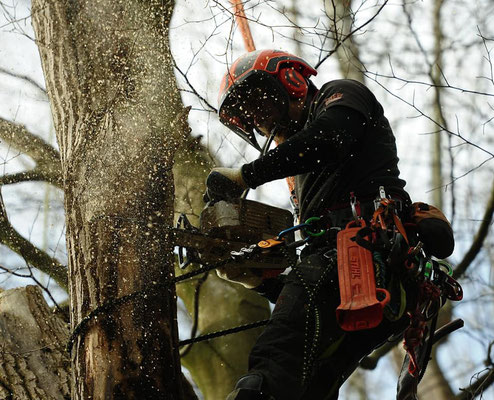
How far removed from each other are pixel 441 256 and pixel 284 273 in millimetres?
922

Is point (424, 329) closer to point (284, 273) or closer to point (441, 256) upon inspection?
point (441, 256)

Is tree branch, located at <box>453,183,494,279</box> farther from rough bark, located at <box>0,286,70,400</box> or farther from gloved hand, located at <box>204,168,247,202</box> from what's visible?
rough bark, located at <box>0,286,70,400</box>

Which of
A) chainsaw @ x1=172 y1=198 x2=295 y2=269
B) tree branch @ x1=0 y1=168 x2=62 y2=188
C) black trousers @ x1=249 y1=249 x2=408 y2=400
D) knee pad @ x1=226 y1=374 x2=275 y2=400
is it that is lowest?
knee pad @ x1=226 y1=374 x2=275 y2=400

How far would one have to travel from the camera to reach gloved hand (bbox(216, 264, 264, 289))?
A: 119 inches

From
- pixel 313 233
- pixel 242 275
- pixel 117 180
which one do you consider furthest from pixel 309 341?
pixel 117 180

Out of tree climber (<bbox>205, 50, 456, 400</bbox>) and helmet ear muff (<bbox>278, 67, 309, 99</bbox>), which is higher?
helmet ear muff (<bbox>278, 67, 309, 99</bbox>)

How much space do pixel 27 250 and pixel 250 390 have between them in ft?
9.04

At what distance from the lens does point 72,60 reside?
3.17 meters

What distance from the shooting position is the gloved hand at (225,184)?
2.84 m

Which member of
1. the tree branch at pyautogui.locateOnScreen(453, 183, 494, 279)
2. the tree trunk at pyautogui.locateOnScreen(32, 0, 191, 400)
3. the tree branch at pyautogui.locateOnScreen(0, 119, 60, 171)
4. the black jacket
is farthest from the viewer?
the tree branch at pyautogui.locateOnScreen(453, 183, 494, 279)

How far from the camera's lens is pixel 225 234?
298cm

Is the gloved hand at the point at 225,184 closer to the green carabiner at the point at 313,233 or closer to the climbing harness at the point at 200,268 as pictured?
the climbing harness at the point at 200,268

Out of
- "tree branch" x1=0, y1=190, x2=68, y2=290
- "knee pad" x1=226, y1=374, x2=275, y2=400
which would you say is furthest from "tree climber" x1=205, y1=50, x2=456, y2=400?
"tree branch" x1=0, y1=190, x2=68, y2=290

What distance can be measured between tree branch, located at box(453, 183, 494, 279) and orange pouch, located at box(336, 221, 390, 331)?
2910 millimetres
